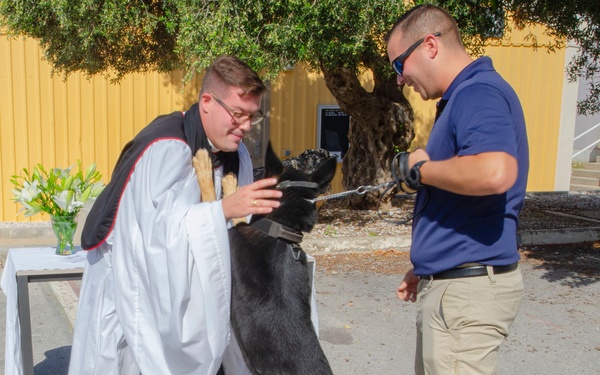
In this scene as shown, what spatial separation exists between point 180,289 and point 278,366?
0.59 metres

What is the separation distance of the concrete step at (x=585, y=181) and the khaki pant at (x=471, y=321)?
48.6ft

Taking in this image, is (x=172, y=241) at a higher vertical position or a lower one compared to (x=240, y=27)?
lower

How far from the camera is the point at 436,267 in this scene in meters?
2.54

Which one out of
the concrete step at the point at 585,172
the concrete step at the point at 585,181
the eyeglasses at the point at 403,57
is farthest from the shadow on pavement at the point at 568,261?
the concrete step at the point at 585,172

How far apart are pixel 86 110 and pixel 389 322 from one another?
644 centimetres

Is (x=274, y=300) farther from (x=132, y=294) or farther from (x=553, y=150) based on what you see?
(x=553, y=150)

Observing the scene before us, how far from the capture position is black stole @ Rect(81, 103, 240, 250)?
272 cm

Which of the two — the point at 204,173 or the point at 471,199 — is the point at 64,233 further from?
the point at 471,199

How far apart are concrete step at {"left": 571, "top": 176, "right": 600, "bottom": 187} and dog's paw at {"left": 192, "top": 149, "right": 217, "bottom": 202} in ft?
49.6

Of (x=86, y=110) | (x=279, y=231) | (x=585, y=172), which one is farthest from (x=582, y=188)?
(x=279, y=231)

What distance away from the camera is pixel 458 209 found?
246 centimetres

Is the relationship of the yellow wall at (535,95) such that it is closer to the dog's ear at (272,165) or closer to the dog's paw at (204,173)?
the dog's ear at (272,165)

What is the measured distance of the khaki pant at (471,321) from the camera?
8.04 feet

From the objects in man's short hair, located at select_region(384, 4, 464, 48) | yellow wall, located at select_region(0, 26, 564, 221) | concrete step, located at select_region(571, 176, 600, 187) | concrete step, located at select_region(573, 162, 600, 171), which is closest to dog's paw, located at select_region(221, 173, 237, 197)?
man's short hair, located at select_region(384, 4, 464, 48)
